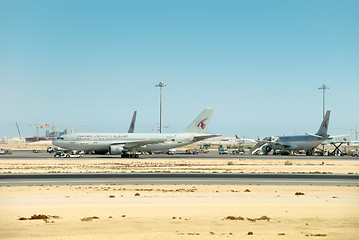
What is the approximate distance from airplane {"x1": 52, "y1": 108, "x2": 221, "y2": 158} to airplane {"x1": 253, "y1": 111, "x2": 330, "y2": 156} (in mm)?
27020

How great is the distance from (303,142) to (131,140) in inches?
1883

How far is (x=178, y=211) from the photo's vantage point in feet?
77.0

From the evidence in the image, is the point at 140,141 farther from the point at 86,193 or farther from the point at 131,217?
the point at 131,217

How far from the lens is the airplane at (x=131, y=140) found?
8406cm

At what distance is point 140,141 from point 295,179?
4788 cm

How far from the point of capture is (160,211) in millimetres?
23453

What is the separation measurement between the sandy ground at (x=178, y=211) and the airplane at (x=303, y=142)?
258ft

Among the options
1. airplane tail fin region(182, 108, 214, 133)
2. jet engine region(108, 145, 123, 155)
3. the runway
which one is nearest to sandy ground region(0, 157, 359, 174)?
the runway

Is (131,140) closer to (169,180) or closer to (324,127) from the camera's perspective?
(169,180)

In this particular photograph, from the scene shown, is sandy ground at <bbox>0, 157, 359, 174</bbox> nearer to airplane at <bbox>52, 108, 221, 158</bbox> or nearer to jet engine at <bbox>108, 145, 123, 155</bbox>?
jet engine at <bbox>108, 145, 123, 155</bbox>

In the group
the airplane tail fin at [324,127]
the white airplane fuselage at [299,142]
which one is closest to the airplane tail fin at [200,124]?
the white airplane fuselage at [299,142]

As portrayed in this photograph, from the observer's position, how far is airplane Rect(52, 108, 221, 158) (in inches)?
3310

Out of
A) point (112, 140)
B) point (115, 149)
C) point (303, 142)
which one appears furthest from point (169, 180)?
point (303, 142)

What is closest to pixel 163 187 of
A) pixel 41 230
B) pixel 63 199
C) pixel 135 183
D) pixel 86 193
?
pixel 135 183
